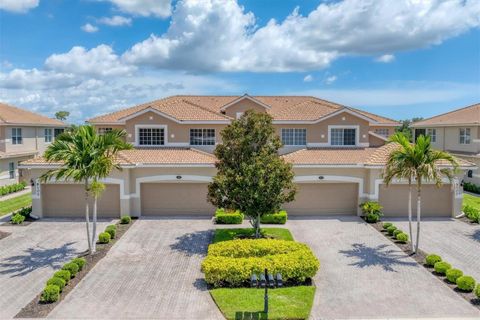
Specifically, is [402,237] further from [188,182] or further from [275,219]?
[188,182]

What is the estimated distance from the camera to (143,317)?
12344mm

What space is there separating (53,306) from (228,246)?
6701 millimetres

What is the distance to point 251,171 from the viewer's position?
58.8ft

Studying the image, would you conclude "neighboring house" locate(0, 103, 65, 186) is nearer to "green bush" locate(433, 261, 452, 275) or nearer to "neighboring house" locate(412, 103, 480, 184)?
"green bush" locate(433, 261, 452, 275)

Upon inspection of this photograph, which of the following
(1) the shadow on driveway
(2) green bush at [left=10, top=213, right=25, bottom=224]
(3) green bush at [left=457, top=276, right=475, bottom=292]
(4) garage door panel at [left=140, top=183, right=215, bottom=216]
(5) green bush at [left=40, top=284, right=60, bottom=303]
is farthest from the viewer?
(4) garage door panel at [left=140, top=183, right=215, bottom=216]

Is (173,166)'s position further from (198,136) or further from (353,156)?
(353,156)

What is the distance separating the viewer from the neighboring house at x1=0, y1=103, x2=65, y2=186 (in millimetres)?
33531

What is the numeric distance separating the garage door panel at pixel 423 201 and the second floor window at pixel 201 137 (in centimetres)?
1201

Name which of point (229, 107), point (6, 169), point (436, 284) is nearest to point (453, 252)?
point (436, 284)

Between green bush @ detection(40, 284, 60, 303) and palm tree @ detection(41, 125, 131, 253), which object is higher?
palm tree @ detection(41, 125, 131, 253)

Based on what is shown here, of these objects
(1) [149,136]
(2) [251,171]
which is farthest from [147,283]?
(1) [149,136]

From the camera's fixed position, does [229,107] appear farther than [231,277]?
Yes

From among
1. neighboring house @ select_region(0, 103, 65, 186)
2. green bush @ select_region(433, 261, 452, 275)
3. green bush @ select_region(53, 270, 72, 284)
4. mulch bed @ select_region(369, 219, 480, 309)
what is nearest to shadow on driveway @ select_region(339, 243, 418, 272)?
mulch bed @ select_region(369, 219, 480, 309)

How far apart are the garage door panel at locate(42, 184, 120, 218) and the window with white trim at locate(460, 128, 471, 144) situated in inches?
1180
